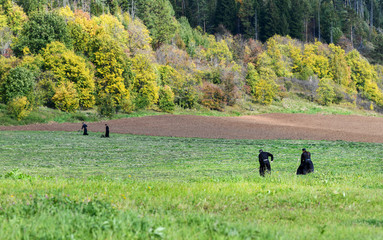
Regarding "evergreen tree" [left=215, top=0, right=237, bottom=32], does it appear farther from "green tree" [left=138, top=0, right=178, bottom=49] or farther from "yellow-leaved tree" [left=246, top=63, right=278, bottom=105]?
"yellow-leaved tree" [left=246, top=63, right=278, bottom=105]

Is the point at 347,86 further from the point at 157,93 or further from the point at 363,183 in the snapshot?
the point at 363,183

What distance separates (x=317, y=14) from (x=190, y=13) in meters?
62.4

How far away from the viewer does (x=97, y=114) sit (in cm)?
7481

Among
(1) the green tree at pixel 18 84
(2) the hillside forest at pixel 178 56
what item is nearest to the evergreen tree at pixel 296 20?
(2) the hillside forest at pixel 178 56

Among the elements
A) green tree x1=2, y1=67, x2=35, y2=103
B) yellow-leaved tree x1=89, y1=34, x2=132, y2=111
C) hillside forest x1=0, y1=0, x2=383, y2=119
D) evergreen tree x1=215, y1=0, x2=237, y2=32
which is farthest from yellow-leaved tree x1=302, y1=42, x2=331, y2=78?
green tree x1=2, y1=67, x2=35, y2=103

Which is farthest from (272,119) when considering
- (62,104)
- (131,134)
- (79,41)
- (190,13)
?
(190,13)

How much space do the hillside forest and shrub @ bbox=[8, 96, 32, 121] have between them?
175mm

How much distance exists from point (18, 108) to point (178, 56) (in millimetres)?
54802

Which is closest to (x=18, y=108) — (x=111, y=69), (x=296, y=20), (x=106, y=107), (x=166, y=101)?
(x=106, y=107)

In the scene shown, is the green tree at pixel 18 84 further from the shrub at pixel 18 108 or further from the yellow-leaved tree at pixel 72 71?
the yellow-leaved tree at pixel 72 71

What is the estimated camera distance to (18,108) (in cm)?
6297

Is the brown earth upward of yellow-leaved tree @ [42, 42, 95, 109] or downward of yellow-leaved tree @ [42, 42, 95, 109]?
downward

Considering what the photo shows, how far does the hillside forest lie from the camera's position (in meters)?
78.0

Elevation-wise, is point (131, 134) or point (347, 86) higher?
point (347, 86)
